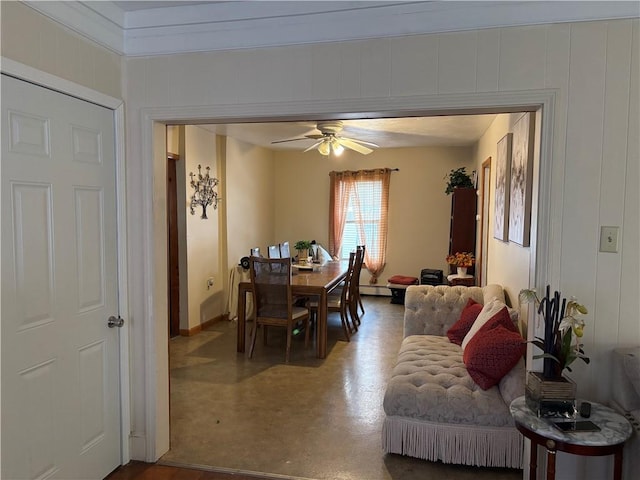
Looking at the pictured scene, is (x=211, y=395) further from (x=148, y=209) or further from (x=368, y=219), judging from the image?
(x=368, y=219)

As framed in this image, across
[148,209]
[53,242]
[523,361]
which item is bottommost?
[523,361]

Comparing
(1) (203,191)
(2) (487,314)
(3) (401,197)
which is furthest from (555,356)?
(3) (401,197)

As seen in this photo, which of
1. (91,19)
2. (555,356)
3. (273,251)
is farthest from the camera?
(273,251)

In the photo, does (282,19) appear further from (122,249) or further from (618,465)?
(618,465)

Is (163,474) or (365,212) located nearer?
(163,474)

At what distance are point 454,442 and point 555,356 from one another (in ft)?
3.08

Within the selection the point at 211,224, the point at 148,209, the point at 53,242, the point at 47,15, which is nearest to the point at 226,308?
the point at 211,224

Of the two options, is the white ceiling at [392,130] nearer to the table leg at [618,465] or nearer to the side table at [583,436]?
the side table at [583,436]

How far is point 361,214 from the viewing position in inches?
299

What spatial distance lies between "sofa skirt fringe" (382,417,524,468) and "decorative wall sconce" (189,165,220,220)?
3574mm

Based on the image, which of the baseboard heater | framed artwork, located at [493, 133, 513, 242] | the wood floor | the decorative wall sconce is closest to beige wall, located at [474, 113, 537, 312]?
framed artwork, located at [493, 133, 513, 242]

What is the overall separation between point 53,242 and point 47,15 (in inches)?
39.5

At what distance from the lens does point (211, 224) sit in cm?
577

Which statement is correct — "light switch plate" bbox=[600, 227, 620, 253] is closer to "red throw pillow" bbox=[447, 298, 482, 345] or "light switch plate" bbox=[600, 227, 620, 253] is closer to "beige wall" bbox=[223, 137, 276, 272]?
"red throw pillow" bbox=[447, 298, 482, 345]
